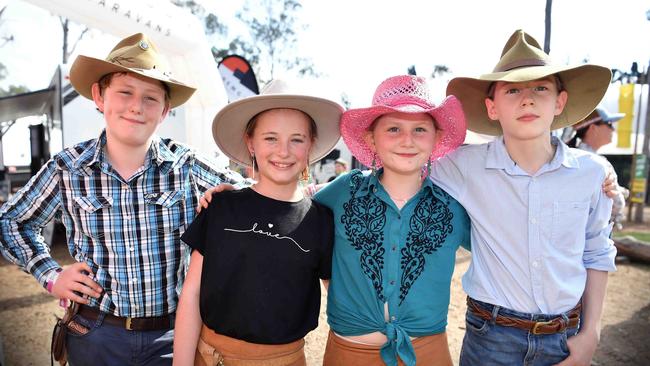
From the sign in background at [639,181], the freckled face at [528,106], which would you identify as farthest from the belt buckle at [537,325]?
the sign in background at [639,181]

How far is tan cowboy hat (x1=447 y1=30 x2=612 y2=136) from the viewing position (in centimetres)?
184

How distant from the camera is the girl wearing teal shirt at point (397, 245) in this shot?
1.77 meters

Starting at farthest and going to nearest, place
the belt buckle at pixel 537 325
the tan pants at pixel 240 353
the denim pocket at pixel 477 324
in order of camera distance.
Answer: the denim pocket at pixel 477 324 < the belt buckle at pixel 537 325 < the tan pants at pixel 240 353

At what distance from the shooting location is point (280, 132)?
1876 mm

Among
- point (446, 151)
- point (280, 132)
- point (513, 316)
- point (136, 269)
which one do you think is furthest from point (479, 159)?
point (136, 269)

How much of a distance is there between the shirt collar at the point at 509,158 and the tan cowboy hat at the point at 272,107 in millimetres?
749

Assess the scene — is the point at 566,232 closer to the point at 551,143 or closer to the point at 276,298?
the point at 551,143

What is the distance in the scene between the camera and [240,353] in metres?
1.69

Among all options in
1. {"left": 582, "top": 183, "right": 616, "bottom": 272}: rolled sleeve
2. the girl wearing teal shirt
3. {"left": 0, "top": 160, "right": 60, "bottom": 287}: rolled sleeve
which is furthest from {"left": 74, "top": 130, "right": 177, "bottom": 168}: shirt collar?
{"left": 582, "top": 183, "right": 616, "bottom": 272}: rolled sleeve

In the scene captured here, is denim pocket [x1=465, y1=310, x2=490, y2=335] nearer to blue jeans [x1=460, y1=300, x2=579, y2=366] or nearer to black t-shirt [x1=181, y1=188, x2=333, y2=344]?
A: blue jeans [x1=460, y1=300, x2=579, y2=366]

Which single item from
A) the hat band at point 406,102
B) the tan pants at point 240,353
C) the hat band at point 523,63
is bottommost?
the tan pants at point 240,353

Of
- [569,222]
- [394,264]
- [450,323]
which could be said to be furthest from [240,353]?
[450,323]

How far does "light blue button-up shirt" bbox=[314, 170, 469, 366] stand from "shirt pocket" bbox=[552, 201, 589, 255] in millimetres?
391

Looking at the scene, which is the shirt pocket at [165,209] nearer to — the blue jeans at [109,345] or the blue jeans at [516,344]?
the blue jeans at [109,345]
